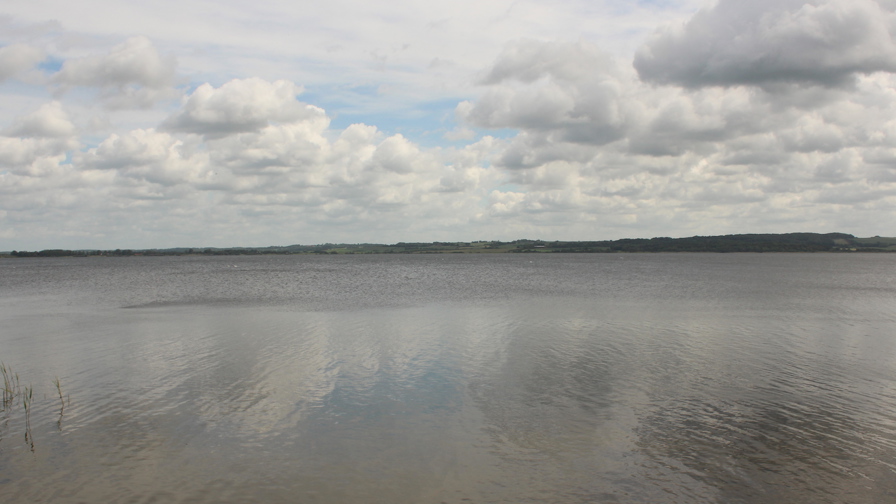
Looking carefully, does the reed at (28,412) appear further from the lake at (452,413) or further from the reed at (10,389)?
the reed at (10,389)

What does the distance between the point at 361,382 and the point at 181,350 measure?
31.1ft

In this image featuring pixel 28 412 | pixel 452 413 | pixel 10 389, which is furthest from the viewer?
pixel 10 389

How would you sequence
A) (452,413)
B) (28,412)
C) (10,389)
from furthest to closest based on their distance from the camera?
(10,389) < (452,413) < (28,412)

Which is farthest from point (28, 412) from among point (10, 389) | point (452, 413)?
point (452, 413)

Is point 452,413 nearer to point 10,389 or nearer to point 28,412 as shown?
point 28,412

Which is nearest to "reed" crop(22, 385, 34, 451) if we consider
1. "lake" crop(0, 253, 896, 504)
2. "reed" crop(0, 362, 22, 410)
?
"lake" crop(0, 253, 896, 504)

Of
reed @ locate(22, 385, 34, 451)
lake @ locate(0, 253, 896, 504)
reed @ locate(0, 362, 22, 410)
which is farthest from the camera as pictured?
reed @ locate(0, 362, 22, 410)

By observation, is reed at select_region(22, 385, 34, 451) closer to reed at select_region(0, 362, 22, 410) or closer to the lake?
the lake

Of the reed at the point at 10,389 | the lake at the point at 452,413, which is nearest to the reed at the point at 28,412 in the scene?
the lake at the point at 452,413

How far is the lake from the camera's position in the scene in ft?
32.8

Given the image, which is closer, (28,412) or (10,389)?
(28,412)

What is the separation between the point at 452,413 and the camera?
1395cm

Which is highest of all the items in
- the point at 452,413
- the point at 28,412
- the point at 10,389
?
the point at 10,389

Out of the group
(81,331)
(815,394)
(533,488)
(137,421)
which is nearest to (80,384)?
(137,421)
